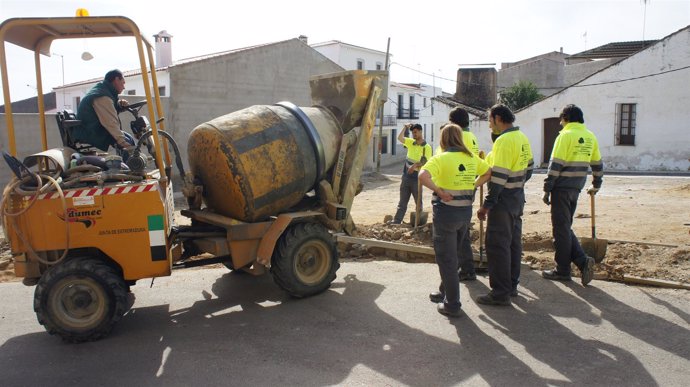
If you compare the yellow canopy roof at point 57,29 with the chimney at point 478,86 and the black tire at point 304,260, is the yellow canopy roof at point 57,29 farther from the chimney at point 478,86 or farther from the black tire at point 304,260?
the chimney at point 478,86

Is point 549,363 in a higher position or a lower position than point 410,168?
lower

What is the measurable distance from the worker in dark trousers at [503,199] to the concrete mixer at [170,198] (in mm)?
1681

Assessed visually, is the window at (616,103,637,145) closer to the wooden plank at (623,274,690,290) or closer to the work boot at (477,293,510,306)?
the wooden plank at (623,274,690,290)

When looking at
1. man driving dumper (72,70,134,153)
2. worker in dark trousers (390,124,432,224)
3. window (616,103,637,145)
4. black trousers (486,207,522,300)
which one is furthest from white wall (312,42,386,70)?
black trousers (486,207,522,300)

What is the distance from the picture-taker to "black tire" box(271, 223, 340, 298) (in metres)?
5.51

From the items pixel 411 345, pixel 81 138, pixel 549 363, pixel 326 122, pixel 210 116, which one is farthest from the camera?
pixel 210 116

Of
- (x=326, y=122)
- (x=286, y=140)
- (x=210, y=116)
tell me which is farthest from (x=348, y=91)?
(x=210, y=116)

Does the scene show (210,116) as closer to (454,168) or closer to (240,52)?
(240,52)

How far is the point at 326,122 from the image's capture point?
640cm

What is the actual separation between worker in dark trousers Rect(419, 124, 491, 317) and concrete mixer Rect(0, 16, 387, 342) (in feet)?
4.43

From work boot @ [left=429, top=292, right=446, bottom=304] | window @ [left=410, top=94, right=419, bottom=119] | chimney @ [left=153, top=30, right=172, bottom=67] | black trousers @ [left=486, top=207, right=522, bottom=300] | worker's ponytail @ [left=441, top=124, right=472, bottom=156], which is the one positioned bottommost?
work boot @ [left=429, top=292, right=446, bottom=304]

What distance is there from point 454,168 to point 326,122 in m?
2.00

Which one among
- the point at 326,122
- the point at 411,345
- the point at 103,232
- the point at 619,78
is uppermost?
the point at 619,78

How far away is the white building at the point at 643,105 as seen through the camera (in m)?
22.9
